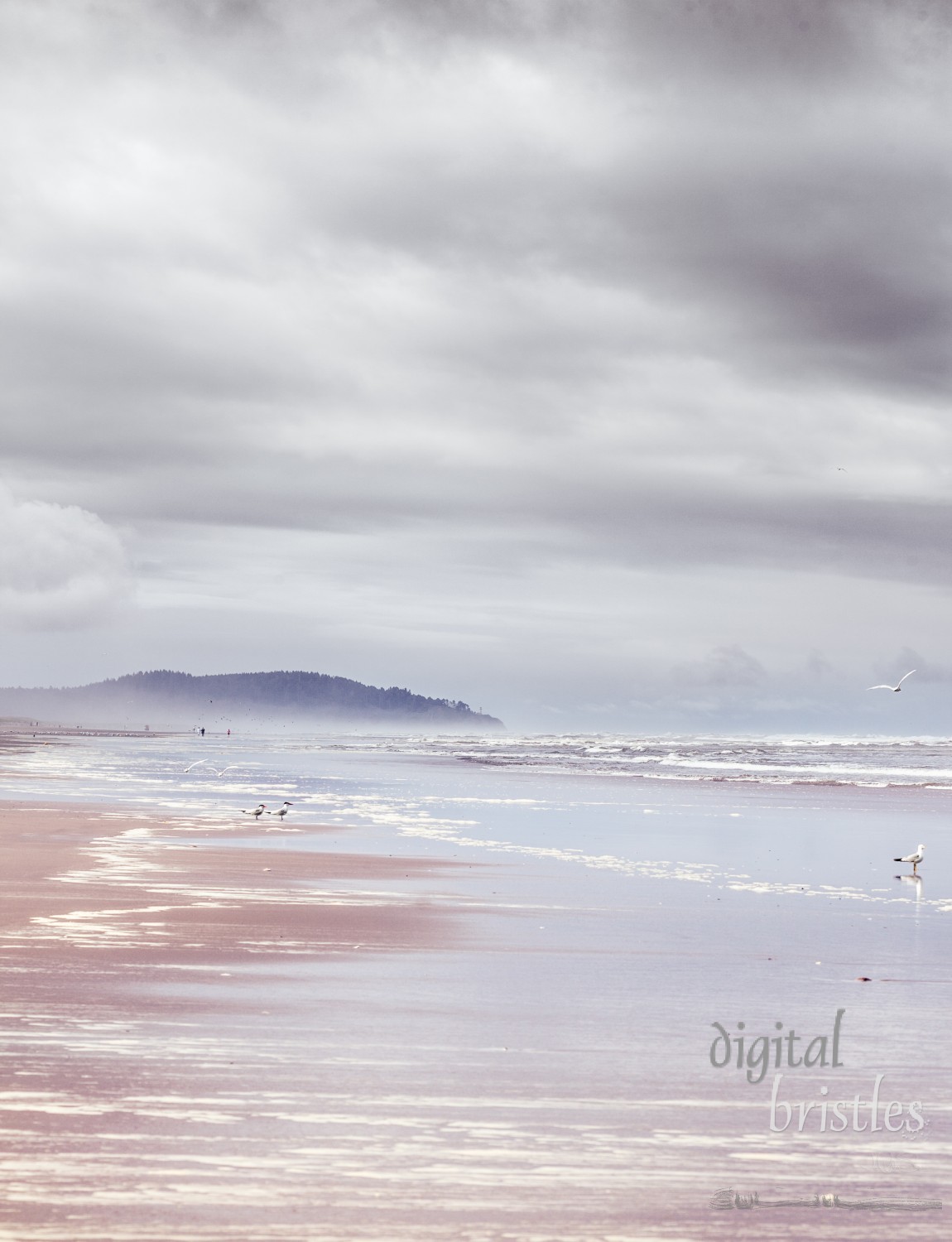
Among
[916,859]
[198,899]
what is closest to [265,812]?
[198,899]

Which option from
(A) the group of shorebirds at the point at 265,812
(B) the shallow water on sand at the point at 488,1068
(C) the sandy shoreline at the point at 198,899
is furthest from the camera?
(A) the group of shorebirds at the point at 265,812

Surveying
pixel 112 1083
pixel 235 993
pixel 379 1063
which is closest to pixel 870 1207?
pixel 379 1063

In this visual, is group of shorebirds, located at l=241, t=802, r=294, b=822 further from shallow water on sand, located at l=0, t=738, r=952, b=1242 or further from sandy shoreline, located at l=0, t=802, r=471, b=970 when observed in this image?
shallow water on sand, located at l=0, t=738, r=952, b=1242

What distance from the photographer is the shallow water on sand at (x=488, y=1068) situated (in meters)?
5.16

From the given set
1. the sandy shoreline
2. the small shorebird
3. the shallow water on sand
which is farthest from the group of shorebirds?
the small shorebird

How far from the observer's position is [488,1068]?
7195mm

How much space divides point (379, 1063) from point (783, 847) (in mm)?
16138

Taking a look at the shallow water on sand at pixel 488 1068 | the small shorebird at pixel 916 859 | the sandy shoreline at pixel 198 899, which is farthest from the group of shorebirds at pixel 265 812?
the small shorebird at pixel 916 859

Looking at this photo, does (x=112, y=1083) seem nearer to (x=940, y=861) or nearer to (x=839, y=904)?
(x=839, y=904)

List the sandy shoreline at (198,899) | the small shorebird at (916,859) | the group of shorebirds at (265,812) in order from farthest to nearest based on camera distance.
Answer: the group of shorebirds at (265,812)
the small shorebird at (916,859)
the sandy shoreline at (198,899)

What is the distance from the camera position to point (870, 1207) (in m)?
5.30

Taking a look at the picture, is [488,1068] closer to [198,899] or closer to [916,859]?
[198,899]

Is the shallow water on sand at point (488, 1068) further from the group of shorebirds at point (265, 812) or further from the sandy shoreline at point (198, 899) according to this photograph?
the group of shorebirds at point (265, 812)

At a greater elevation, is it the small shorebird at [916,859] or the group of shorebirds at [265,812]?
the small shorebird at [916,859]
